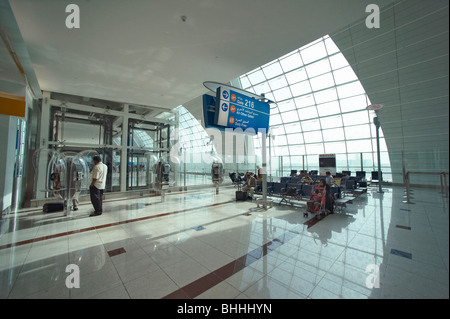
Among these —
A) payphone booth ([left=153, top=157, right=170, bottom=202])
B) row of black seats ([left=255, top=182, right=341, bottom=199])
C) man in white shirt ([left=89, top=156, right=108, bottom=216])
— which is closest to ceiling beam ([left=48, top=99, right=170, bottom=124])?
payphone booth ([left=153, top=157, right=170, bottom=202])

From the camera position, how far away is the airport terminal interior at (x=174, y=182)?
7.90ft

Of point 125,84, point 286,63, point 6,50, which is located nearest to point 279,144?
point 286,63

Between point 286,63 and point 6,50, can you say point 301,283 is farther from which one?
point 286,63

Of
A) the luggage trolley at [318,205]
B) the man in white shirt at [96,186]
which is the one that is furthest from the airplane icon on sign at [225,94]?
the man in white shirt at [96,186]

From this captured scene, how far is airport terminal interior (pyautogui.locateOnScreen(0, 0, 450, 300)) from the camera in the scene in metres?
2.41

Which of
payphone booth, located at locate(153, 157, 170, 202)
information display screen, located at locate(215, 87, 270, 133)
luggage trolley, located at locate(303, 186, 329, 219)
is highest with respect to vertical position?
information display screen, located at locate(215, 87, 270, 133)

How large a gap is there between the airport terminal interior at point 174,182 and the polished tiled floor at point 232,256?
0.09 ft

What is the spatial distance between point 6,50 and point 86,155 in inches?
203

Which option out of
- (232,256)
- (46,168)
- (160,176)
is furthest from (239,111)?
(46,168)

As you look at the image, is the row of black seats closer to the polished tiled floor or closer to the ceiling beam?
the polished tiled floor

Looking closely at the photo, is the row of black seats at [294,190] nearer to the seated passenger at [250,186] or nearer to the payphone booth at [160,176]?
the seated passenger at [250,186]

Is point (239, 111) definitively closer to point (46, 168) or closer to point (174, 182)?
point (174, 182)

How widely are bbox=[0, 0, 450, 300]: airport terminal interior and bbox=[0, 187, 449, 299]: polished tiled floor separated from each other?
0.03 m

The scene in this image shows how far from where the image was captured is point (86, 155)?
905 centimetres
